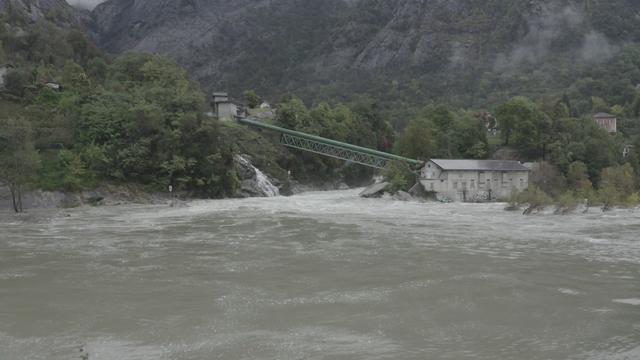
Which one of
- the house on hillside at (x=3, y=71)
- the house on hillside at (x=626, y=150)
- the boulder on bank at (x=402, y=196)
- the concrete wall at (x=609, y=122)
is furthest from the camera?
the concrete wall at (x=609, y=122)

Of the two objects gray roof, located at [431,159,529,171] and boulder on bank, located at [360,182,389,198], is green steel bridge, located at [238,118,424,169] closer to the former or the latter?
gray roof, located at [431,159,529,171]

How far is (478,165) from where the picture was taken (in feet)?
196

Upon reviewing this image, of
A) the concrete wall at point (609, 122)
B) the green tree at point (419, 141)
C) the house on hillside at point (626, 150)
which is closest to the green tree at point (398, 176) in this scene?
the green tree at point (419, 141)

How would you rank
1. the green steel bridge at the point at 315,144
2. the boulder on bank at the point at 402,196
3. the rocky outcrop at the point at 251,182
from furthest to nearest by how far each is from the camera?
the green steel bridge at the point at 315,144, the rocky outcrop at the point at 251,182, the boulder on bank at the point at 402,196

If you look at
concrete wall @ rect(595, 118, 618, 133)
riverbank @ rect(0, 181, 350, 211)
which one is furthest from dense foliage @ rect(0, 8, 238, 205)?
concrete wall @ rect(595, 118, 618, 133)

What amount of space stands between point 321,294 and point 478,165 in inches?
1841

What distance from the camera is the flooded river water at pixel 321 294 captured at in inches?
460

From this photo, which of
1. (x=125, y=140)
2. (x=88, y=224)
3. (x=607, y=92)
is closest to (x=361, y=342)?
(x=88, y=224)

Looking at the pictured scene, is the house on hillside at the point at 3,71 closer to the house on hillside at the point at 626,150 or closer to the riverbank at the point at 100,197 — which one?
the riverbank at the point at 100,197

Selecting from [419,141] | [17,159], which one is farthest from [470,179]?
[17,159]

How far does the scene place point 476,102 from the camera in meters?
148

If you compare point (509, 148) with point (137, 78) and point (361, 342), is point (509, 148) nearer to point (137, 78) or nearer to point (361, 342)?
point (137, 78)

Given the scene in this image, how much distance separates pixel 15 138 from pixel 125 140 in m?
12.9

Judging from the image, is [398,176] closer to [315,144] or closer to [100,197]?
[100,197]
